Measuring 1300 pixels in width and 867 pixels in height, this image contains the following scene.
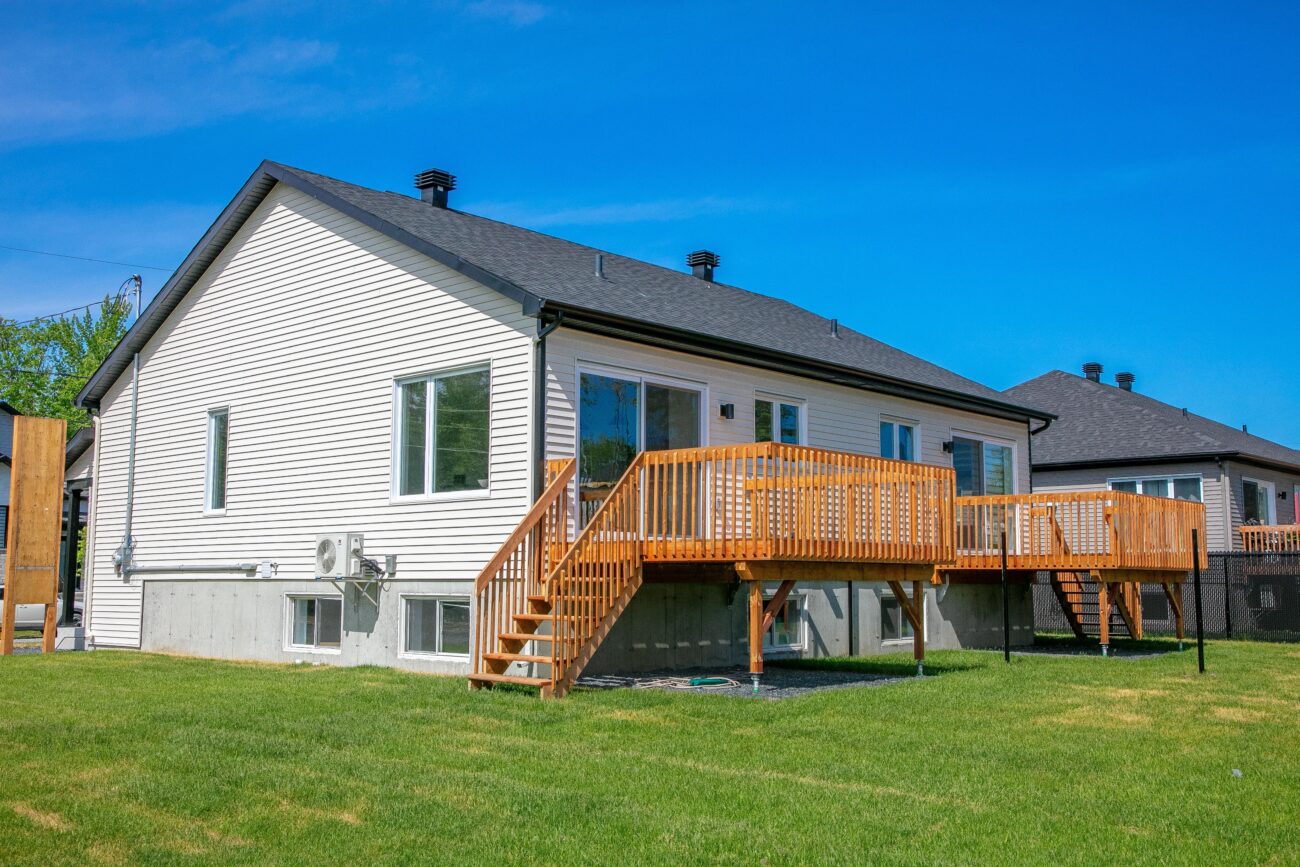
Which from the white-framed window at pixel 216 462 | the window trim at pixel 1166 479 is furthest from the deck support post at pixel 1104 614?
the white-framed window at pixel 216 462

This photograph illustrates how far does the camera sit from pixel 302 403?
50.9 feet

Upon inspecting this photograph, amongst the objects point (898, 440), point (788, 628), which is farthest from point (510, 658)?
point (898, 440)

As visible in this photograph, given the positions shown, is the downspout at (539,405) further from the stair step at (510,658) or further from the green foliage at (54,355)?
the green foliage at (54,355)

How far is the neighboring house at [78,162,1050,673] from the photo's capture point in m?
→ 13.1

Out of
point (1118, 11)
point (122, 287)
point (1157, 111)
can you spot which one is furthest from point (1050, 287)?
point (122, 287)

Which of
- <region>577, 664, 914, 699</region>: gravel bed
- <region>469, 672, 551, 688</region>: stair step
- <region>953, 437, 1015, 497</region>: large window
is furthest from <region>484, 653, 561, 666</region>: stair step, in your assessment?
<region>953, 437, 1015, 497</region>: large window

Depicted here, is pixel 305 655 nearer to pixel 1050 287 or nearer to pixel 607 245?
pixel 607 245

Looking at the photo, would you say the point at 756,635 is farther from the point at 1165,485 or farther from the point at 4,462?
the point at 4,462

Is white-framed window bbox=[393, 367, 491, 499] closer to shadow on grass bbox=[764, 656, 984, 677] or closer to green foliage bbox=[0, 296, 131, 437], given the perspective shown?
shadow on grass bbox=[764, 656, 984, 677]

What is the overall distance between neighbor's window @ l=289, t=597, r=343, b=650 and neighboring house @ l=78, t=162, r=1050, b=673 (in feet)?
0.10

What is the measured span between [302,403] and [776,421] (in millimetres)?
6201

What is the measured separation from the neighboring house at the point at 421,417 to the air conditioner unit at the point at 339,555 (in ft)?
0.79

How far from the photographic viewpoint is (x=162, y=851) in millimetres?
5469

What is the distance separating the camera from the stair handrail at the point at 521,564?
449 inches
